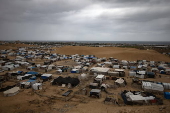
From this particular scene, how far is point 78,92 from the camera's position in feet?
51.7

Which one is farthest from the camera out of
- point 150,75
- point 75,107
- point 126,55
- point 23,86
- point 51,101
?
point 126,55

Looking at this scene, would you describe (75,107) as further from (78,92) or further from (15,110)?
(15,110)

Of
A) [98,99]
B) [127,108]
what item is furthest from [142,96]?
[98,99]

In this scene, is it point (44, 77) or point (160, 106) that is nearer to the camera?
point (160, 106)

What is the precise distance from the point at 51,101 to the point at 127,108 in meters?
9.43

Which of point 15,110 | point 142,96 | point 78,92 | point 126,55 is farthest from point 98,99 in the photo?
point 126,55

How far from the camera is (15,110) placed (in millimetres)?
11945

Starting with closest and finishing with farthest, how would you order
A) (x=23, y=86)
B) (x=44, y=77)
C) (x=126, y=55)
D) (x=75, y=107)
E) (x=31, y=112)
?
(x=31, y=112) → (x=75, y=107) → (x=23, y=86) → (x=44, y=77) → (x=126, y=55)

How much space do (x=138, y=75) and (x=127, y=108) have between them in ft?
41.0

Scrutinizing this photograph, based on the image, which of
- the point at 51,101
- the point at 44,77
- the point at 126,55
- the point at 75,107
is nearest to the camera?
the point at 75,107

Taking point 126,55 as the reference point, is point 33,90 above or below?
below

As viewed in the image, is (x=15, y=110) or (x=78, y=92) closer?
(x=15, y=110)

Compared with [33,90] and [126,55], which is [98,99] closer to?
[33,90]

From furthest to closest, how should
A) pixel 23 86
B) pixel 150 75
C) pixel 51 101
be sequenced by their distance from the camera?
1. pixel 150 75
2. pixel 23 86
3. pixel 51 101
